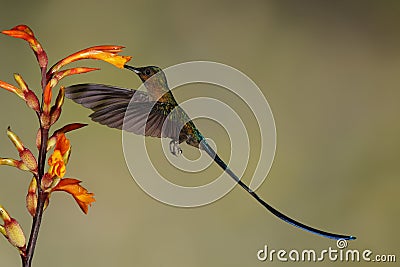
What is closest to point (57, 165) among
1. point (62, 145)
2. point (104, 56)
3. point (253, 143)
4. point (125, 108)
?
point (62, 145)

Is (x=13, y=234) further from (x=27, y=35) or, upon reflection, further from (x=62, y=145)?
(x=27, y=35)

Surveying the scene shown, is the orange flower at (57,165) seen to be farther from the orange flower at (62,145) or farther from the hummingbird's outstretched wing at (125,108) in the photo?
the hummingbird's outstretched wing at (125,108)

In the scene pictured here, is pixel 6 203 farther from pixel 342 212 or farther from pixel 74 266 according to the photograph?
pixel 342 212

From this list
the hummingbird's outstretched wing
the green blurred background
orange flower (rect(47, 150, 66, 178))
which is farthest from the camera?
the green blurred background

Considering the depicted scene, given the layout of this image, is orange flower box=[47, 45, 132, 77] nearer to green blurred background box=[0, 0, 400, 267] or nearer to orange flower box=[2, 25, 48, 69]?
orange flower box=[2, 25, 48, 69]

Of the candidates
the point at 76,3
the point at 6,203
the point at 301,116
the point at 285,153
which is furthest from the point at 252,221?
the point at 76,3

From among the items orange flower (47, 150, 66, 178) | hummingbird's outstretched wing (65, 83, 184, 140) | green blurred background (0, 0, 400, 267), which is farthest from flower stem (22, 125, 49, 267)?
green blurred background (0, 0, 400, 267)

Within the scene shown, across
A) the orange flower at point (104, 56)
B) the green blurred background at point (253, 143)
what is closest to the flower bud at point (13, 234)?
the orange flower at point (104, 56)
